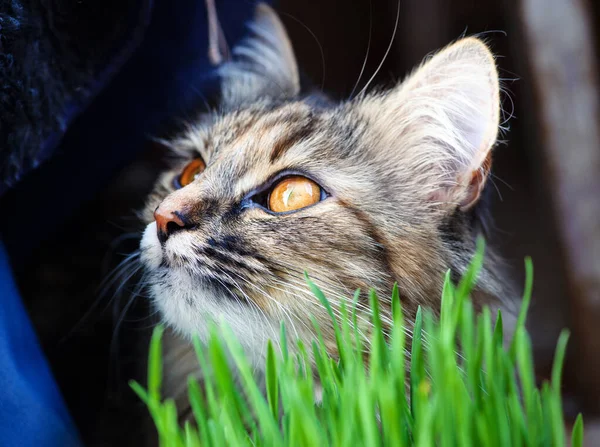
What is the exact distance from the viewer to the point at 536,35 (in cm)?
78

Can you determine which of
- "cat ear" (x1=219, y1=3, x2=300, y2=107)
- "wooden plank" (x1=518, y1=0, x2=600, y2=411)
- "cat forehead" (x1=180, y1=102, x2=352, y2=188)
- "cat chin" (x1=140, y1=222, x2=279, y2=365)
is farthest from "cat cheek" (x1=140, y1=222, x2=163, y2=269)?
"wooden plank" (x1=518, y1=0, x2=600, y2=411)

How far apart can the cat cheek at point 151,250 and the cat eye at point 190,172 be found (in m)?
0.16

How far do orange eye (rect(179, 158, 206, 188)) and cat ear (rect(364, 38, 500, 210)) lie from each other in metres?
0.29

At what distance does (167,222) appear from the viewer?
25.3 inches

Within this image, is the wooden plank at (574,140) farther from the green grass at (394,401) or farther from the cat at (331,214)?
the green grass at (394,401)

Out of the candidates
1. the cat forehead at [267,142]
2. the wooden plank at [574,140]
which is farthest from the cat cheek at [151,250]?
the wooden plank at [574,140]

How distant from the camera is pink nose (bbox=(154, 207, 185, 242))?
0.64 m

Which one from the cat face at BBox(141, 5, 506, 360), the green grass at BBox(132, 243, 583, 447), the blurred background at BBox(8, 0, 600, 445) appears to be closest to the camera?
the green grass at BBox(132, 243, 583, 447)

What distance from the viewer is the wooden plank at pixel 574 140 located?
777 millimetres

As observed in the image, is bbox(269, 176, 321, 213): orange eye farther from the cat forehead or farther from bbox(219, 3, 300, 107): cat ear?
bbox(219, 3, 300, 107): cat ear

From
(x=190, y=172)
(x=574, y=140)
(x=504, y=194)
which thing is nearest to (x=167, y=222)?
(x=190, y=172)

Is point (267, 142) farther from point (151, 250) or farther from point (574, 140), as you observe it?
point (574, 140)

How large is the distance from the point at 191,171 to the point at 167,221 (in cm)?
22

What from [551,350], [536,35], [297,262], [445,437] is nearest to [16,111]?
[297,262]
